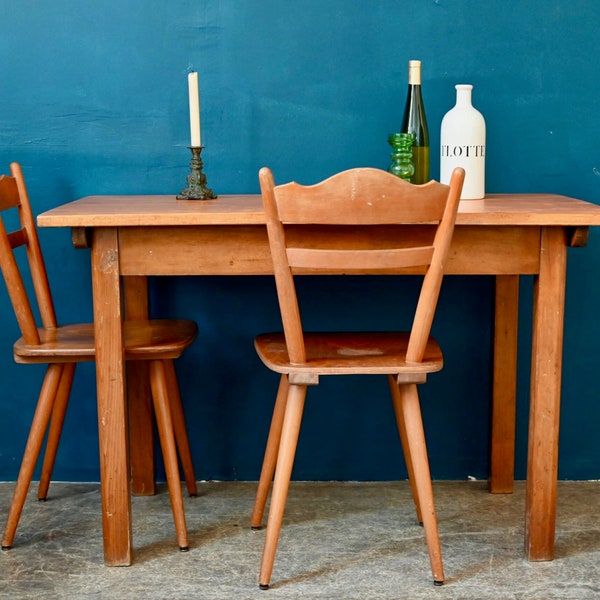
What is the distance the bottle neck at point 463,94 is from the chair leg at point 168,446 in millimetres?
Result: 1026

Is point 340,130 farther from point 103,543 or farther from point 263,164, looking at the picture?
point 103,543

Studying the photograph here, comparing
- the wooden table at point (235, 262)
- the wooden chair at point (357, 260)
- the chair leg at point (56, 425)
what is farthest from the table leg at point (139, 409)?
the wooden chair at point (357, 260)

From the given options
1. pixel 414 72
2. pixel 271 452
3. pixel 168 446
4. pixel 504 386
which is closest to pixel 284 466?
pixel 271 452

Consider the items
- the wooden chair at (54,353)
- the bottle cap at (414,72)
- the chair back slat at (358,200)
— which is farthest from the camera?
the bottle cap at (414,72)

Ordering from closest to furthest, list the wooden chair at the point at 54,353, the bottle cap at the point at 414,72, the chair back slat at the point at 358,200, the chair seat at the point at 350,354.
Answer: the chair back slat at the point at 358,200 < the chair seat at the point at 350,354 < the wooden chair at the point at 54,353 < the bottle cap at the point at 414,72

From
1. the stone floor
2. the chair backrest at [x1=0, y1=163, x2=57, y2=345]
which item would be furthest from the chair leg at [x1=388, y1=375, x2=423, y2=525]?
the chair backrest at [x1=0, y1=163, x2=57, y2=345]

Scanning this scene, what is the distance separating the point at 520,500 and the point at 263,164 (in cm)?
120

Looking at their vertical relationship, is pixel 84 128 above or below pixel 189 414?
above

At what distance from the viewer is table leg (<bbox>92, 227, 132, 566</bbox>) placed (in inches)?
82.5

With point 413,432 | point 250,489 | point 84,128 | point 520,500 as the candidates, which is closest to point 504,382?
point 520,500

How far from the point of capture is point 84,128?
104 inches

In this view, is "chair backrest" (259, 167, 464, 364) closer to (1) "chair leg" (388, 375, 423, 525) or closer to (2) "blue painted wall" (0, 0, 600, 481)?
(1) "chair leg" (388, 375, 423, 525)

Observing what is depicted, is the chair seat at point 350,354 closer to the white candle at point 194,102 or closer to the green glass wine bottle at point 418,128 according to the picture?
the green glass wine bottle at point 418,128

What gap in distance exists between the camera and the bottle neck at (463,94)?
2416 millimetres
